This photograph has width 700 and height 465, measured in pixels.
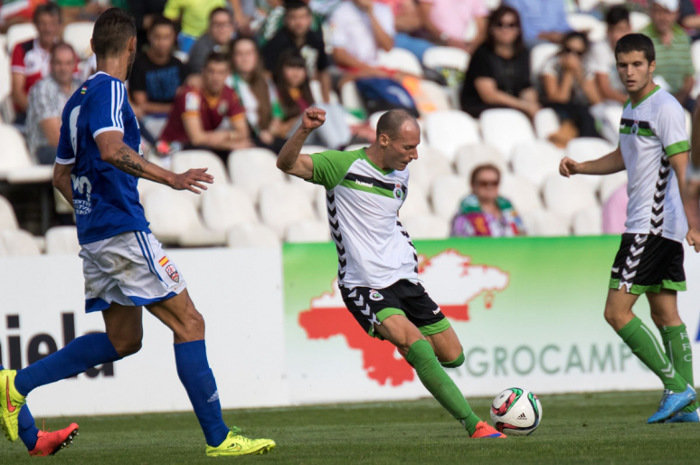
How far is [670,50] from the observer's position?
15242mm

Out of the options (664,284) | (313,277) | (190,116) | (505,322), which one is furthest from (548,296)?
(190,116)

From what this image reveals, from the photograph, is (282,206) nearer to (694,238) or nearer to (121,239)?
(694,238)

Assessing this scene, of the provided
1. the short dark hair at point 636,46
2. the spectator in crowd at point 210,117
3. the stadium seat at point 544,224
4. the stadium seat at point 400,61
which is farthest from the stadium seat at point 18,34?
the short dark hair at point 636,46

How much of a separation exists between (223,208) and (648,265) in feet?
17.5

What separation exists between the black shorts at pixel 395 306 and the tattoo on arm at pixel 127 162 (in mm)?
1892

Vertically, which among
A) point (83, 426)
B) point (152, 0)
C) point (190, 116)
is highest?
point (152, 0)

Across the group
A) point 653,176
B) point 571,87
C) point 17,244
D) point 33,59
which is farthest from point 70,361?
point 571,87

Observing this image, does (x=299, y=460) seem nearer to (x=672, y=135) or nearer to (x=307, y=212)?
(x=672, y=135)

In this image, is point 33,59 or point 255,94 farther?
point 255,94

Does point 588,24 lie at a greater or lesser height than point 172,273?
greater

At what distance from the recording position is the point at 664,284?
792 centimetres

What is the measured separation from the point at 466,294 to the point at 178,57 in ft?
15.7

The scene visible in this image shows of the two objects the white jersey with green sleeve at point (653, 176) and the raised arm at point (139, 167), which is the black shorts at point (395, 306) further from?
the raised arm at point (139, 167)

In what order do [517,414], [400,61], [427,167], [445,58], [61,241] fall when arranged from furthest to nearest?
[445,58], [400,61], [427,167], [61,241], [517,414]
